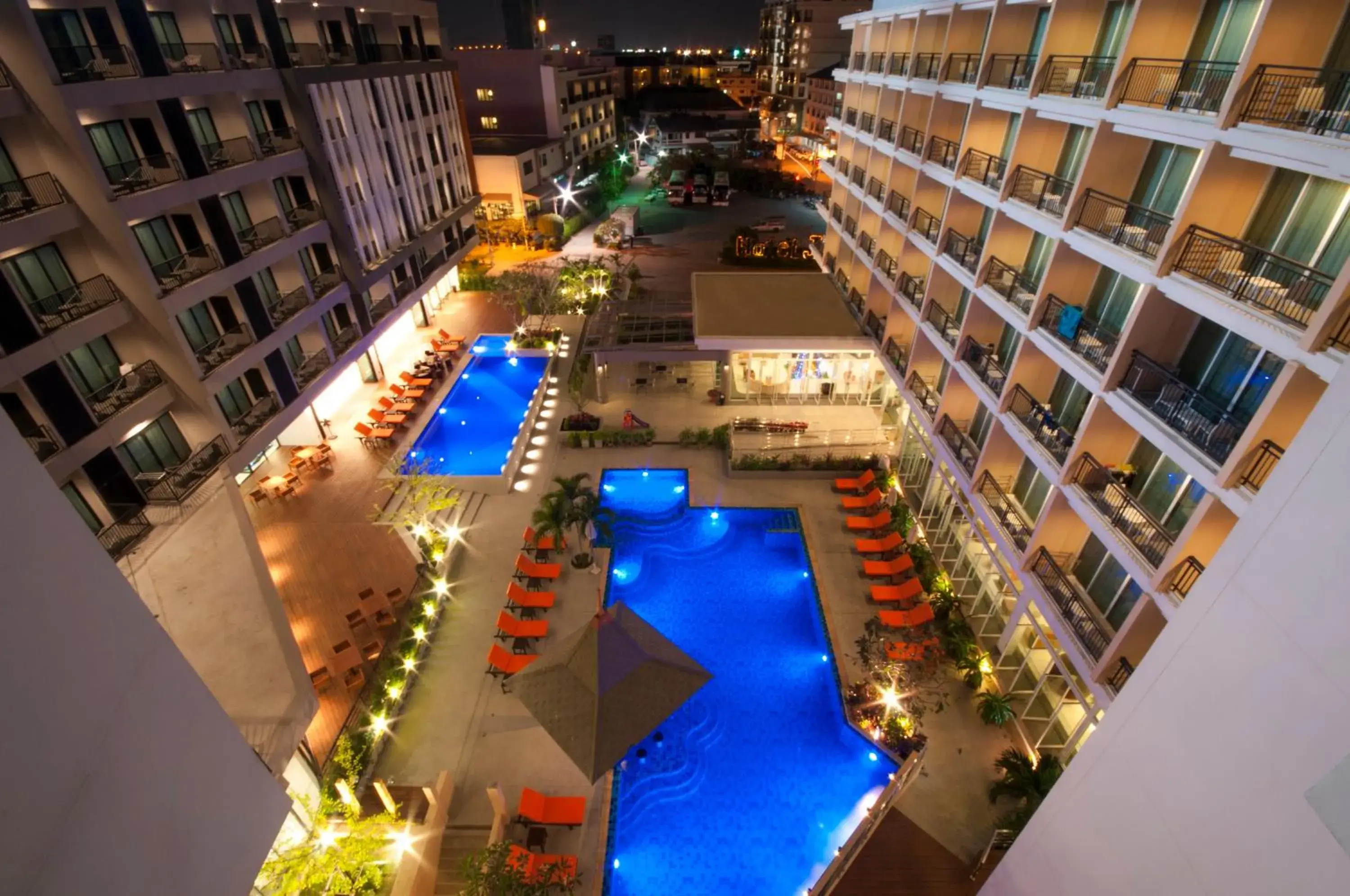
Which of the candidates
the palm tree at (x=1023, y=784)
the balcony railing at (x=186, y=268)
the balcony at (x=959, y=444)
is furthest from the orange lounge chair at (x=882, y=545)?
the balcony railing at (x=186, y=268)

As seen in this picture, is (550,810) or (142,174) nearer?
(550,810)

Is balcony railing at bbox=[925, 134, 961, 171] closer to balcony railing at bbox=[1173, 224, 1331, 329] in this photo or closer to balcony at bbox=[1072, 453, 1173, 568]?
balcony railing at bbox=[1173, 224, 1331, 329]

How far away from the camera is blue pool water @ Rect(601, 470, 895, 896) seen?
542 inches

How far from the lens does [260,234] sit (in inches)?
880

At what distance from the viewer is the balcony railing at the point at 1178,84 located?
34.6 ft

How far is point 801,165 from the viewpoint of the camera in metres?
78.0

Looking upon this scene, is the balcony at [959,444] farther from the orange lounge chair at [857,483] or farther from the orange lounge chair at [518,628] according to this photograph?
the orange lounge chair at [518,628]

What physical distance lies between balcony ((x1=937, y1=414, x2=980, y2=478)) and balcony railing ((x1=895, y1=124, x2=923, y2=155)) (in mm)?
9470

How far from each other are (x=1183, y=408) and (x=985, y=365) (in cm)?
637

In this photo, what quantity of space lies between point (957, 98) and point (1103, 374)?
10.7 m

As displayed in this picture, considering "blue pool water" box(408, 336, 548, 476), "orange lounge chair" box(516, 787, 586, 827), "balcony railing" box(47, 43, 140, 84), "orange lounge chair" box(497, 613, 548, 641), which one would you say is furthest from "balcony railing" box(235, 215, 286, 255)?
"orange lounge chair" box(516, 787, 586, 827)

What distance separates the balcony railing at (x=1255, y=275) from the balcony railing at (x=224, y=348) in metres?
24.9

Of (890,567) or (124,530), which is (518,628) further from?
(890,567)

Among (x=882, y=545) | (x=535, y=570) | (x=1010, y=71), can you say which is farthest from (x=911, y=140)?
(x=535, y=570)
